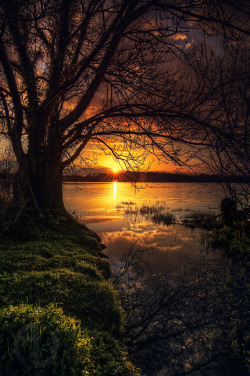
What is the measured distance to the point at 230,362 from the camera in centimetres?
439

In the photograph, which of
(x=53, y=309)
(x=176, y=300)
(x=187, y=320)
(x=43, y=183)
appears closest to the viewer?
(x=53, y=309)

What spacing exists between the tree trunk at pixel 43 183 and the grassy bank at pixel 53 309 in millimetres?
1093

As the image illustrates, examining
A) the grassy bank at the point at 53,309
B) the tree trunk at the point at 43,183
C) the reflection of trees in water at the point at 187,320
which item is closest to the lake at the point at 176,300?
the reflection of trees in water at the point at 187,320

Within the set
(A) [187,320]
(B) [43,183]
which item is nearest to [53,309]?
(A) [187,320]

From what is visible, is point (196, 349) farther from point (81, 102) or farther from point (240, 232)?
point (240, 232)

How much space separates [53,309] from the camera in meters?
3.03

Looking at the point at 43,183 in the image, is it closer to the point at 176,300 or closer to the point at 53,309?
the point at 176,300

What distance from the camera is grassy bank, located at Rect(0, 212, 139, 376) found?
2258 mm

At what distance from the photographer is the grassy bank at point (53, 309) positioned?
2258 millimetres

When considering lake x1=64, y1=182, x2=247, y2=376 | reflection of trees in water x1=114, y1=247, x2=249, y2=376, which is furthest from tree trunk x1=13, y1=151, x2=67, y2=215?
reflection of trees in water x1=114, y1=247, x2=249, y2=376

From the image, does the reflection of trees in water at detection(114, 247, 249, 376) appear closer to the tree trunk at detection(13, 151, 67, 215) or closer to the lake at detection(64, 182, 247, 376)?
the lake at detection(64, 182, 247, 376)

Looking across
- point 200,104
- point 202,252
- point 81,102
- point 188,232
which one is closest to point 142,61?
point 200,104

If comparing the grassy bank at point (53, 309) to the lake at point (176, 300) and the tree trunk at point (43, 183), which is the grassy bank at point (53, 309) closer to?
the lake at point (176, 300)

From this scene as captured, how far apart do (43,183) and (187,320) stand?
7324 mm
